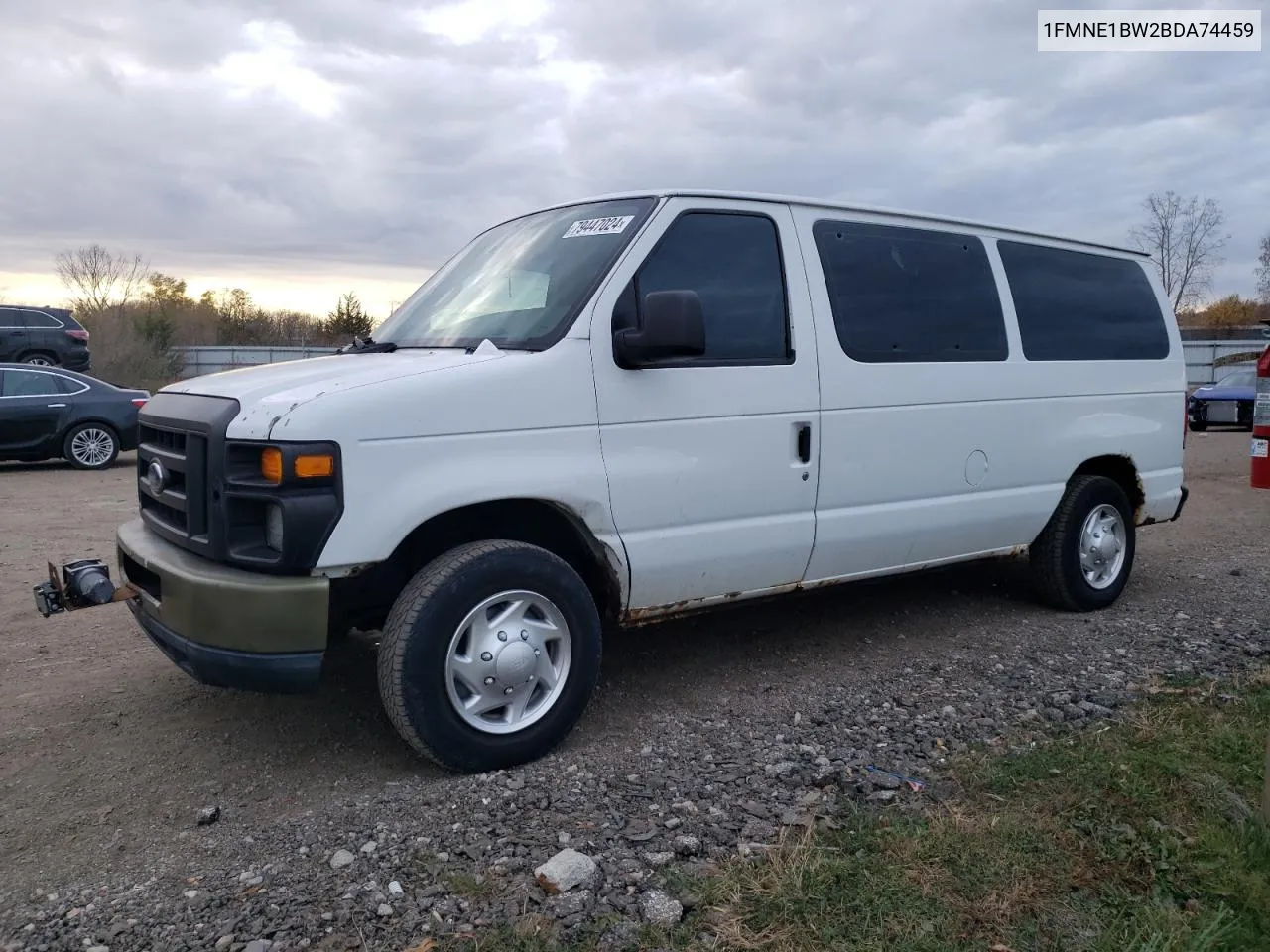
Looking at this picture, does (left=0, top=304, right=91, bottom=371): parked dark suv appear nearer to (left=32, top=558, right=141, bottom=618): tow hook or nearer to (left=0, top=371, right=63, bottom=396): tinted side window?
(left=0, top=371, right=63, bottom=396): tinted side window

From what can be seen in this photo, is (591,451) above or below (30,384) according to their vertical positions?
below

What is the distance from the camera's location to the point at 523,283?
4.26 m

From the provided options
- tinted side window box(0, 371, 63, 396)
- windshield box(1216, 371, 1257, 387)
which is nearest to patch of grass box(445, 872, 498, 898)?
tinted side window box(0, 371, 63, 396)

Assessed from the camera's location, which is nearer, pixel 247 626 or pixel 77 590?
pixel 247 626

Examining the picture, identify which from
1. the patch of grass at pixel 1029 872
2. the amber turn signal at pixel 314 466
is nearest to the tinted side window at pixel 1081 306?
the patch of grass at pixel 1029 872

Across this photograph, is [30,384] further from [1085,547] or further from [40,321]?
[1085,547]

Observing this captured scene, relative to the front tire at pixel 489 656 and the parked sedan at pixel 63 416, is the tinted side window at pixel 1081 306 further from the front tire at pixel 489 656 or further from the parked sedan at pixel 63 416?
the parked sedan at pixel 63 416

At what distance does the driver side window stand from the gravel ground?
1.48 metres

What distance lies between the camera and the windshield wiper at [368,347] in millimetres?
4391

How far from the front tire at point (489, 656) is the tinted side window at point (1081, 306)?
3041 mm

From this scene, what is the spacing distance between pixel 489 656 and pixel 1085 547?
3.75 m

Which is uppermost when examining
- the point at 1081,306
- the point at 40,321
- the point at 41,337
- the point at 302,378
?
the point at 40,321

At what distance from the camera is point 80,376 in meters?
13.3

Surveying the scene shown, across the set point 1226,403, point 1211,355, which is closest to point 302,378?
point 1226,403
